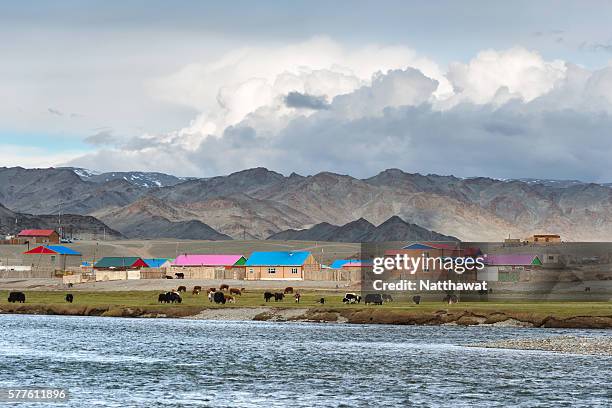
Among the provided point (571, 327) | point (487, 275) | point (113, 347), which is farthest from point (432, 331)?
point (487, 275)

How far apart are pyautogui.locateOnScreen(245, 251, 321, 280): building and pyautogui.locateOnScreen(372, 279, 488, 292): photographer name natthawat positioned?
4424 centimetres

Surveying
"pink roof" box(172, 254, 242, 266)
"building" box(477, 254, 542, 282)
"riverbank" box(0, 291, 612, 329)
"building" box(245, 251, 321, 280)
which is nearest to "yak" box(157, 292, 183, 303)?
"riverbank" box(0, 291, 612, 329)

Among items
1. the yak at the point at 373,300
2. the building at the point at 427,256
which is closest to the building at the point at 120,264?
A: the building at the point at 427,256

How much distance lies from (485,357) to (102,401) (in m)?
28.5

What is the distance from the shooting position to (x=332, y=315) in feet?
321

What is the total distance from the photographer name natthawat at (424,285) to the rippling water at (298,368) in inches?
1056

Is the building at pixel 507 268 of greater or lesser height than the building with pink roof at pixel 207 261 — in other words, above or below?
below

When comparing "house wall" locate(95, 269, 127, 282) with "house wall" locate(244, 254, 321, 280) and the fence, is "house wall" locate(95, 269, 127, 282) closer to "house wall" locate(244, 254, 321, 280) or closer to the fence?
"house wall" locate(244, 254, 321, 280)

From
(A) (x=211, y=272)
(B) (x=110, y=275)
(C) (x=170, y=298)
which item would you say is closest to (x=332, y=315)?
(C) (x=170, y=298)

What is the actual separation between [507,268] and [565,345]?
10575 centimetres

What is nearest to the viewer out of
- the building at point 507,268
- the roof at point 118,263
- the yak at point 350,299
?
the yak at point 350,299

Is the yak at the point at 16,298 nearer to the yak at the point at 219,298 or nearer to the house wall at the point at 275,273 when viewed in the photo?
the yak at the point at 219,298

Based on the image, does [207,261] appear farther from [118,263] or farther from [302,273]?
[302,273]

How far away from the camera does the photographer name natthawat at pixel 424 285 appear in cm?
11762
